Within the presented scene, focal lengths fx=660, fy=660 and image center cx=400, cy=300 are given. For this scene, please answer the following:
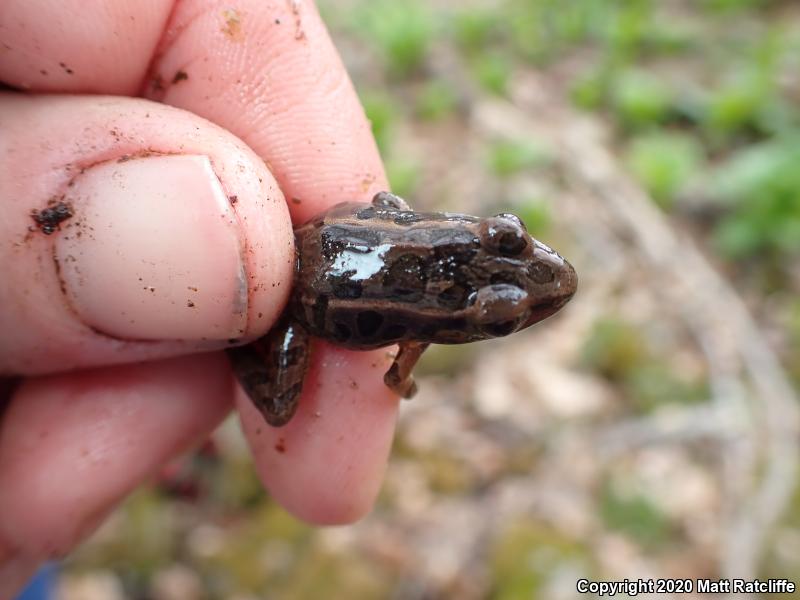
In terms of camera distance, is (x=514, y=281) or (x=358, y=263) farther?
(x=358, y=263)

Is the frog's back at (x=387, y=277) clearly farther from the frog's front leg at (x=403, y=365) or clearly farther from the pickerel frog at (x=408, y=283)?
the frog's front leg at (x=403, y=365)

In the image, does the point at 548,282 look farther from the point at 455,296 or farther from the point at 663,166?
the point at 663,166

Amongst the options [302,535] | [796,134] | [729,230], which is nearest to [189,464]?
[302,535]

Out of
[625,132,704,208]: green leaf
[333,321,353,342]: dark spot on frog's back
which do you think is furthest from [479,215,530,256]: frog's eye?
[625,132,704,208]: green leaf

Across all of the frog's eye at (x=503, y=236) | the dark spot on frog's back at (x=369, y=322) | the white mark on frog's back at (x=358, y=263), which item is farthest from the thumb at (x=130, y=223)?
the frog's eye at (x=503, y=236)

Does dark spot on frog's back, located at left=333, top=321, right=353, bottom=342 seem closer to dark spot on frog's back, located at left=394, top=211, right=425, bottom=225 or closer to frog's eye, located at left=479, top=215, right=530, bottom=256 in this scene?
dark spot on frog's back, located at left=394, top=211, right=425, bottom=225

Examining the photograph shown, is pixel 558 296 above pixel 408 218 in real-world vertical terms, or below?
below

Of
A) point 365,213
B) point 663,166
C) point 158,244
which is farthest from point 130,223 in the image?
point 663,166
